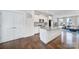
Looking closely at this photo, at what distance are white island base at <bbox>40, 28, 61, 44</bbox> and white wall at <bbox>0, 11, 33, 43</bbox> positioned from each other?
0.78ft

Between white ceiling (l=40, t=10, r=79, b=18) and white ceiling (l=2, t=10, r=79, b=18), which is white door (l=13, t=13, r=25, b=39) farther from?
white ceiling (l=40, t=10, r=79, b=18)

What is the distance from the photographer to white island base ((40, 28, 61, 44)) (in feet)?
6.77

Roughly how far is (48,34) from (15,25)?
0.72m

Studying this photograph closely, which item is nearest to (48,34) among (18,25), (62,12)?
(62,12)

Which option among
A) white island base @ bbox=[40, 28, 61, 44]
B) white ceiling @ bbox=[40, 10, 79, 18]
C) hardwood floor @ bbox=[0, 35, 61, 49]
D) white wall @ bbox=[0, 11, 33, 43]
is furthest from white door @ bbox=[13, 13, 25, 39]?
white ceiling @ bbox=[40, 10, 79, 18]

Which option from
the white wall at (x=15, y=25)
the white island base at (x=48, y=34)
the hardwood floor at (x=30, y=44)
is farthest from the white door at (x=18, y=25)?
the white island base at (x=48, y=34)

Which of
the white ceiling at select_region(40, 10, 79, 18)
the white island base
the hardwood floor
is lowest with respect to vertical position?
the hardwood floor

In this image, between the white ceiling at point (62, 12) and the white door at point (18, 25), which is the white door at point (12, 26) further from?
the white ceiling at point (62, 12)
